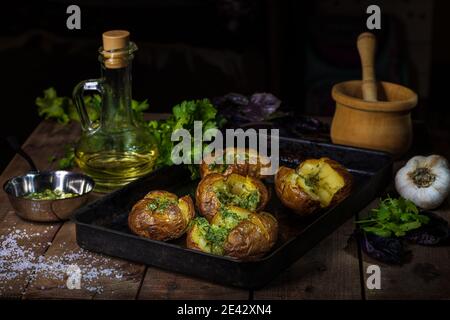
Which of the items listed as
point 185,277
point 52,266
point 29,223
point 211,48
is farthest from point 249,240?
point 211,48

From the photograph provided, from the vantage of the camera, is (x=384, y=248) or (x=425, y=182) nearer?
(x=384, y=248)

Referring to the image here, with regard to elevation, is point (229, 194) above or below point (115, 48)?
below

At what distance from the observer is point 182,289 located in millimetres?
1709

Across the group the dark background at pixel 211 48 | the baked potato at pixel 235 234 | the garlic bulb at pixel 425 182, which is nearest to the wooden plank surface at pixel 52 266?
the baked potato at pixel 235 234

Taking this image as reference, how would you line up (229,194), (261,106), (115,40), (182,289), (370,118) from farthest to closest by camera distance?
(261,106) → (370,118) → (115,40) → (229,194) → (182,289)

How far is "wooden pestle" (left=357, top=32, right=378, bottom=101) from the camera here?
2402 mm

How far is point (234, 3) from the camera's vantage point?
4340 millimetres

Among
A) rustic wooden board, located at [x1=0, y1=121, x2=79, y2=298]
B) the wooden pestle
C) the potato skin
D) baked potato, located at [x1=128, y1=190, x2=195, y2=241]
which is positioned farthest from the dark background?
the potato skin

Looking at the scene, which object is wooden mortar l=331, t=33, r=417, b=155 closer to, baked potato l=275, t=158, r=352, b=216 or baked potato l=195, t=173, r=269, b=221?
baked potato l=275, t=158, r=352, b=216

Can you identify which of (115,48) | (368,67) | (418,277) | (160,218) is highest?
(115,48)

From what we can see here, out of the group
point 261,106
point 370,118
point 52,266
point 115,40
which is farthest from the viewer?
point 261,106

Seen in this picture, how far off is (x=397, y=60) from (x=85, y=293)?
10.0 ft

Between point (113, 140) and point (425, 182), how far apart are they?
78 centimetres

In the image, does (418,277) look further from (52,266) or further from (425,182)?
(52,266)
